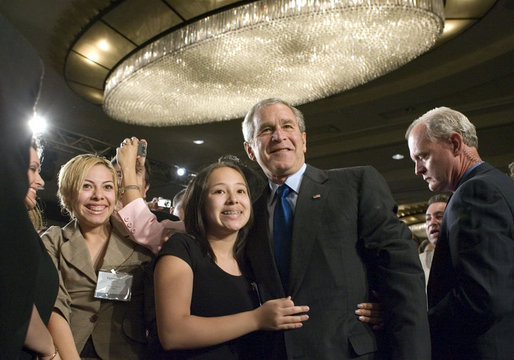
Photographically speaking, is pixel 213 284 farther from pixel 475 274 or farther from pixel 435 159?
pixel 435 159

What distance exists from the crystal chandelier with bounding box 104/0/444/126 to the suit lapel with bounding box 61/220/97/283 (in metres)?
2.28

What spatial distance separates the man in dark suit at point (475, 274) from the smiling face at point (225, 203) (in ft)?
2.48

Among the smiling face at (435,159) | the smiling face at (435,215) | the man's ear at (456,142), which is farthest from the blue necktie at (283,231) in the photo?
the smiling face at (435,215)

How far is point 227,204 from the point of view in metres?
1.65

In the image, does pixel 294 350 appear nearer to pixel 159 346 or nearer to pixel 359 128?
pixel 159 346

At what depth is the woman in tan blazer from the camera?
5.15 ft

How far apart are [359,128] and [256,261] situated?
608 cm

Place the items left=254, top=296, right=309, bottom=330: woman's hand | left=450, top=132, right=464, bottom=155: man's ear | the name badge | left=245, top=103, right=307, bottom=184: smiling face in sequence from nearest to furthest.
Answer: left=254, top=296, right=309, bottom=330: woman's hand → the name badge → left=245, top=103, right=307, bottom=184: smiling face → left=450, top=132, right=464, bottom=155: man's ear

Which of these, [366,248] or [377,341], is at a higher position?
[366,248]

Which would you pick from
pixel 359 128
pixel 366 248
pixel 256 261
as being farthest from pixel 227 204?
pixel 359 128

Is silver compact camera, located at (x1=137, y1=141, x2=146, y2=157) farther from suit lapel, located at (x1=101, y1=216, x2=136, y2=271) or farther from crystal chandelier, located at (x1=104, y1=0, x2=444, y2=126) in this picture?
crystal chandelier, located at (x1=104, y1=0, x2=444, y2=126)

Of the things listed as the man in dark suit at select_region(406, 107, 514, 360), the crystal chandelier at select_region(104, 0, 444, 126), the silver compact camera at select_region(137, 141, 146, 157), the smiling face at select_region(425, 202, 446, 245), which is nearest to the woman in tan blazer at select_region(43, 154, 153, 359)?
the silver compact camera at select_region(137, 141, 146, 157)

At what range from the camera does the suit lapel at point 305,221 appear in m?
1.49

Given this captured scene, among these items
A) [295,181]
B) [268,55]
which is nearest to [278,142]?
[295,181]
